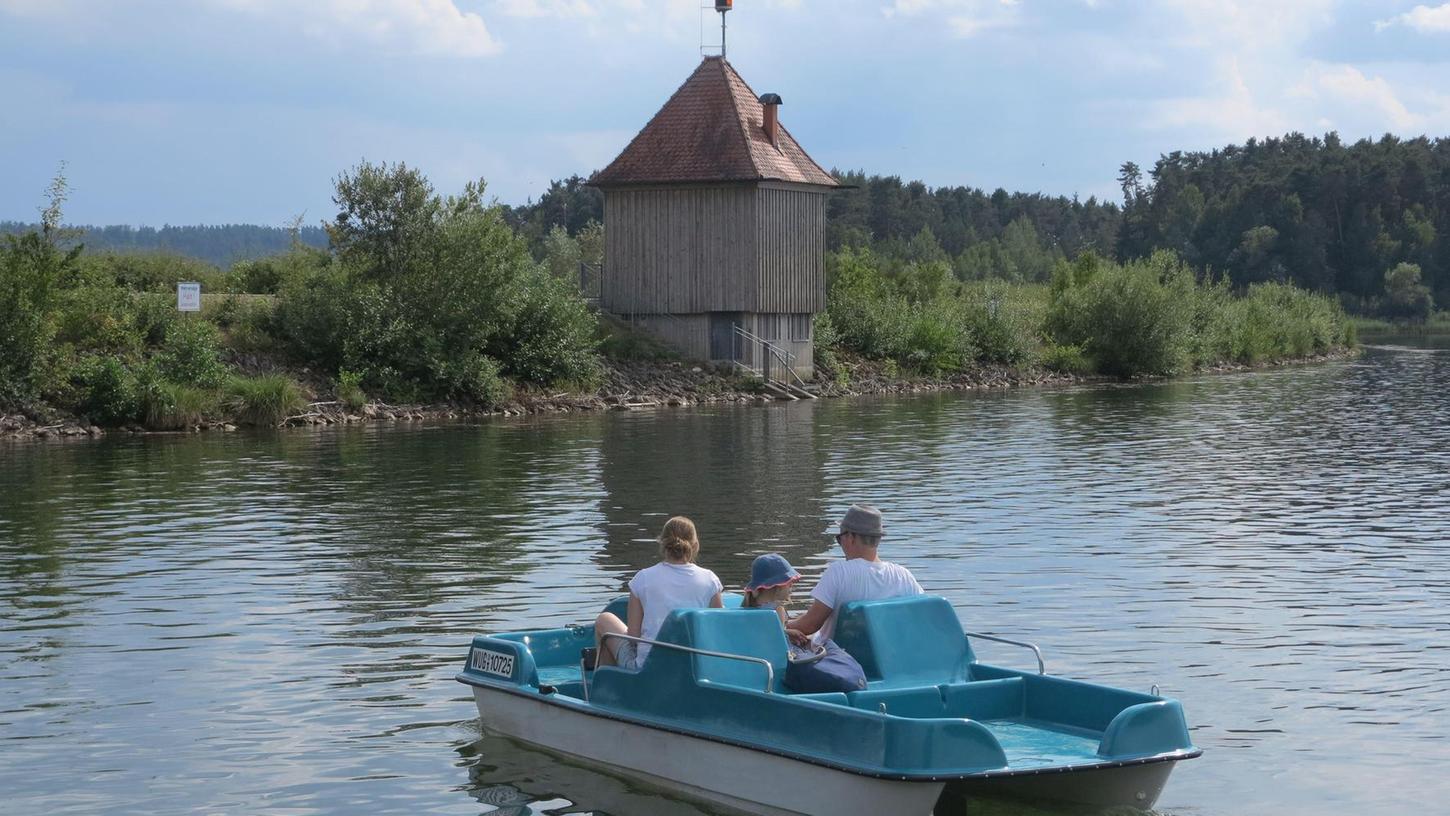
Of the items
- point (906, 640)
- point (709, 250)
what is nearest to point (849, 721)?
point (906, 640)

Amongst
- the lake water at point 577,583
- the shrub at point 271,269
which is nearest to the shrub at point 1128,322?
the lake water at point 577,583

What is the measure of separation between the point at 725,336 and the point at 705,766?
48.1 meters

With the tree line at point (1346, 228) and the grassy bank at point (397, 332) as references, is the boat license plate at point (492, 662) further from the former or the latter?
the tree line at point (1346, 228)

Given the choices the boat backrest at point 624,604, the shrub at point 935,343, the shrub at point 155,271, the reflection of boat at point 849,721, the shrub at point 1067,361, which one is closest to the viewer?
the reflection of boat at point 849,721

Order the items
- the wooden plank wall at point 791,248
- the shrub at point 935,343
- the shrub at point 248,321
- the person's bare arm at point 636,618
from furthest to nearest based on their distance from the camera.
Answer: the shrub at point 935,343 < the wooden plank wall at point 791,248 < the shrub at point 248,321 < the person's bare arm at point 636,618

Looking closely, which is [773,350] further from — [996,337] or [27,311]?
[27,311]

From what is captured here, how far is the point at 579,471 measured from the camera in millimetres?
32812

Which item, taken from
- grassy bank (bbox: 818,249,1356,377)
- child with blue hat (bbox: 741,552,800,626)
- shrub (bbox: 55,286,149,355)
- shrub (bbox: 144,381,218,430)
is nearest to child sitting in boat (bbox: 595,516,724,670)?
child with blue hat (bbox: 741,552,800,626)

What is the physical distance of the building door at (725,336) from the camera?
59.2 m

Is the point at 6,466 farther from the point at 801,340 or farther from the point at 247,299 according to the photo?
the point at 801,340

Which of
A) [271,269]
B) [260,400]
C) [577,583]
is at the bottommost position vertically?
[577,583]

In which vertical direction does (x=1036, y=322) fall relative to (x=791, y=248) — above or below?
below

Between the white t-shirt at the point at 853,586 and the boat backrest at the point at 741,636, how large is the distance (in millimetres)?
458

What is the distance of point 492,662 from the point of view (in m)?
13.4
